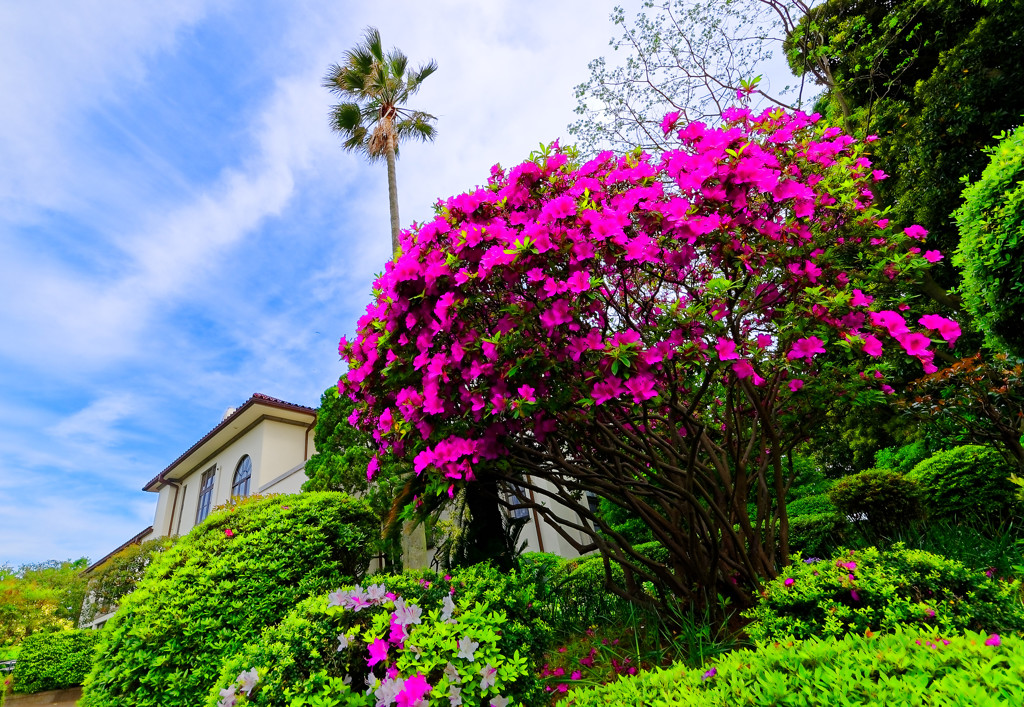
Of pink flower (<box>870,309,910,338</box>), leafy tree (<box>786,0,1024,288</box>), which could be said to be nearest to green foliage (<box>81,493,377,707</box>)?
pink flower (<box>870,309,910,338</box>)

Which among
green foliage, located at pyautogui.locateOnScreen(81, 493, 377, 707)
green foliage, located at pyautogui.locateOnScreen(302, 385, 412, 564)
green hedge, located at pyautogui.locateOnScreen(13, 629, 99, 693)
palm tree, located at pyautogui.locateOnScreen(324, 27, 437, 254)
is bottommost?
green foliage, located at pyautogui.locateOnScreen(81, 493, 377, 707)

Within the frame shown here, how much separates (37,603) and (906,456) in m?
27.3

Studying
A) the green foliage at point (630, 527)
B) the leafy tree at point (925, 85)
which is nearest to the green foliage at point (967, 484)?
the leafy tree at point (925, 85)

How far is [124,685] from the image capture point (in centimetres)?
374

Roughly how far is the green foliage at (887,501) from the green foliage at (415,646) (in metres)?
5.04

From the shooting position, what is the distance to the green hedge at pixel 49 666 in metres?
11.9

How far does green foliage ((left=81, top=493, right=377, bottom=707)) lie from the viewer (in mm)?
3770

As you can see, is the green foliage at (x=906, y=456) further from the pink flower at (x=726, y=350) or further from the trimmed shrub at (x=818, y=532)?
the pink flower at (x=726, y=350)

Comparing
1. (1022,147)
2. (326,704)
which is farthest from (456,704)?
(1022,147)

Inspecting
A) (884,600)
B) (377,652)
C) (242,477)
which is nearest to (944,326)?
(884,600)

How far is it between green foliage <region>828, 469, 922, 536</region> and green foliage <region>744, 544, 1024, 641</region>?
12.1 feet

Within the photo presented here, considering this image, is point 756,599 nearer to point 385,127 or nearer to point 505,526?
point 505,526

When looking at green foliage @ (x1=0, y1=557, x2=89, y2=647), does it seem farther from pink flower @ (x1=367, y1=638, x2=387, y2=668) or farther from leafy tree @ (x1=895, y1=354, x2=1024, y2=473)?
leafy tree @ (x1=895, y1=354, x2=1024, y2=473)

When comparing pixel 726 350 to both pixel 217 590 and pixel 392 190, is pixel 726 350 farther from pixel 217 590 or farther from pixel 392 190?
pixel 392 190
